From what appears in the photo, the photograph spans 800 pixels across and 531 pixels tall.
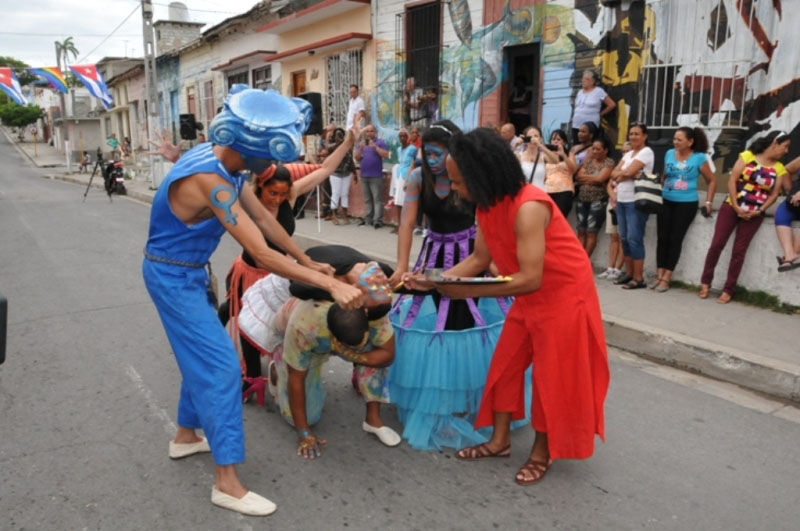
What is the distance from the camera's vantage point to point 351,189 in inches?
507

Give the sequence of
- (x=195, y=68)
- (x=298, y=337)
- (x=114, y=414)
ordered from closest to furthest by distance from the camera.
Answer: (x=298, y=337) < (x=114, y=414) < (x=195, y=68)

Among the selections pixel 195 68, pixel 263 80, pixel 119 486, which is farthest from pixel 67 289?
pixel 195 68

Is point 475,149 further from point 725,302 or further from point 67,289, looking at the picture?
point 67,289

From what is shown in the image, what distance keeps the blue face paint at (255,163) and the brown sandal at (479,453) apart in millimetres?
1851

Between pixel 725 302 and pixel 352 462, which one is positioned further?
pixel 725 302

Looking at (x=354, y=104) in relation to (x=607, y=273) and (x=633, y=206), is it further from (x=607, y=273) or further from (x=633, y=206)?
(x=633, y=206)

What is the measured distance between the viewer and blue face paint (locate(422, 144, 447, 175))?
12.1 feet

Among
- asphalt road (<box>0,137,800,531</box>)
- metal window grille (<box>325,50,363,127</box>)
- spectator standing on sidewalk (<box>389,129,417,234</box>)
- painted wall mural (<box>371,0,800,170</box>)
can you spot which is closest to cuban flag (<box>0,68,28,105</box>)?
metal window grille (<box>325,50,363,127</box>)

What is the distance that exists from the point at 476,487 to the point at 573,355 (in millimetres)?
827

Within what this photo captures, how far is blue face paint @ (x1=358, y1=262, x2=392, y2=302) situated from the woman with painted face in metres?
0.45

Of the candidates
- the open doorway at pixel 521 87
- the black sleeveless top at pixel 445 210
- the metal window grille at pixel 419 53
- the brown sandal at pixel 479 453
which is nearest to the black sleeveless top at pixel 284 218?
the black sleeveless top at pixel 445 210

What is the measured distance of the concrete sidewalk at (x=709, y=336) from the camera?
15.6 feet

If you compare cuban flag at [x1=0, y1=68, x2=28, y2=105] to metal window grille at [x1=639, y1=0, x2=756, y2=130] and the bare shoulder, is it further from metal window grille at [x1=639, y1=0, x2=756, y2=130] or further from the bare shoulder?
the bare shoulder

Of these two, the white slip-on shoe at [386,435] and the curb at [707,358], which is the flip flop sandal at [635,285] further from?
the white slip-on shoe at [386,435]
